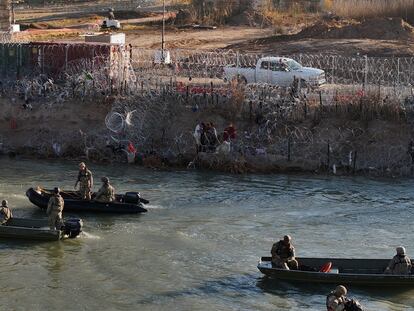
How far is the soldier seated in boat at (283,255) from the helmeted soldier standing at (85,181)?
790 cm

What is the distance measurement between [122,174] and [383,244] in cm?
1143

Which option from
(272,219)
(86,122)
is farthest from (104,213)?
(86,122)

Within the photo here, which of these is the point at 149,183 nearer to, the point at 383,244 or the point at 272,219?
the point at 272,219

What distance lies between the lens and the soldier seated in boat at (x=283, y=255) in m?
21.8

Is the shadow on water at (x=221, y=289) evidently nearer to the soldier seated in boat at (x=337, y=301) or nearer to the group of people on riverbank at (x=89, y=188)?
the soldier seated in boat at (x=337, y=301)

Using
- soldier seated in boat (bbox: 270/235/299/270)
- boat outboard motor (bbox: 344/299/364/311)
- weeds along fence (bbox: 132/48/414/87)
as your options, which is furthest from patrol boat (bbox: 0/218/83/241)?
weeds along fence (bbox: 132/48/414/87)

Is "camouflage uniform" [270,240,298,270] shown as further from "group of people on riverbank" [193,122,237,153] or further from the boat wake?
"group of people on riverbank" [193,122,237,153]

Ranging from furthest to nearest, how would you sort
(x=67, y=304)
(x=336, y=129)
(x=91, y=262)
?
(x=336, y=129) → (x=91, y=262) → (x=67, y=304)

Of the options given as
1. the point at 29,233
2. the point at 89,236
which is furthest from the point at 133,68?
the point at 29,233

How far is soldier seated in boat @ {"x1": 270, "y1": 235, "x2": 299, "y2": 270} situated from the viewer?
21781 millimetres

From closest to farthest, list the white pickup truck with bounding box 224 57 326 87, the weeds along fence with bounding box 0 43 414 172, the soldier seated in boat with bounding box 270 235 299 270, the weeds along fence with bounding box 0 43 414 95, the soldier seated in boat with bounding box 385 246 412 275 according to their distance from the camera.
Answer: the soldier seated in boat with bounding box 385 246 412 275 → the soldier seated in boat with bounding box 270 235 299 270 → the weeds along fence with bounding box 0 43 414 172 → the weeds along fence with bounding box 0 43 414 95 → the white pickup truck with bounding box 224 57 326 87

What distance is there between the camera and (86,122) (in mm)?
36750

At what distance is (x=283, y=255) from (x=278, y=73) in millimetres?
18000

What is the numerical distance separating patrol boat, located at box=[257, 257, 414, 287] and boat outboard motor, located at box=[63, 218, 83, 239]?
17.7 ft
